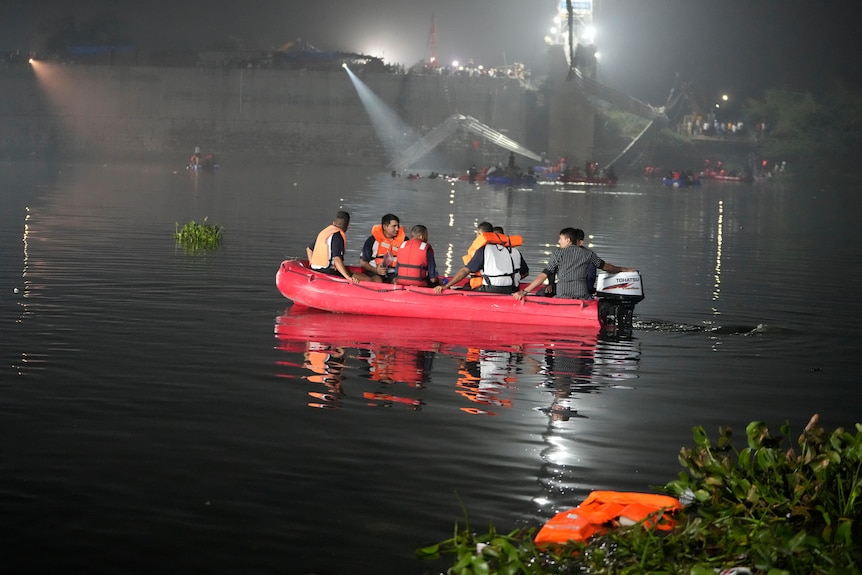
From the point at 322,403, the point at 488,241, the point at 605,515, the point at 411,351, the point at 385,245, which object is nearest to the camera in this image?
the point at 605,515

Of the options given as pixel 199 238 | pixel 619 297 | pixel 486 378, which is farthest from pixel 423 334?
pixel 199 238

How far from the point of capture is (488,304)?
13672 millimetres

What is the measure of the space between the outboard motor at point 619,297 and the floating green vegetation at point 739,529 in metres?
7.11

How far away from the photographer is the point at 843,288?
1886 centimetres

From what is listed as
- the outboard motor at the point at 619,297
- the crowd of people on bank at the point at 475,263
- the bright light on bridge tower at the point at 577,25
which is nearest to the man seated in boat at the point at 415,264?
the crowd of people on bank at the point at 475,263

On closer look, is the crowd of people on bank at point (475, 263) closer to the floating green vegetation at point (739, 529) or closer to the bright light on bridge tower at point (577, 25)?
the floating green vegetation at point (739, 529)

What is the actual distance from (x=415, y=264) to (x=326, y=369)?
344 cm

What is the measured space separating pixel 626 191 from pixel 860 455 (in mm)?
50389

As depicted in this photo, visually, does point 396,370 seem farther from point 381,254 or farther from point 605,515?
point 605,515

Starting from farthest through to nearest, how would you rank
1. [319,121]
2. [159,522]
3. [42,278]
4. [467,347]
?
[319,121], [42,278], [467,347], [159,522]

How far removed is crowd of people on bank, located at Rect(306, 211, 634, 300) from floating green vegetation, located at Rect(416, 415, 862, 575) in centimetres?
719

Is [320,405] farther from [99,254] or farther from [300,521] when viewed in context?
[99,254]

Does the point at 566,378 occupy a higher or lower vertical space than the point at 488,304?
lower

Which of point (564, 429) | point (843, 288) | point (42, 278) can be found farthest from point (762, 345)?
point (42, 278)
